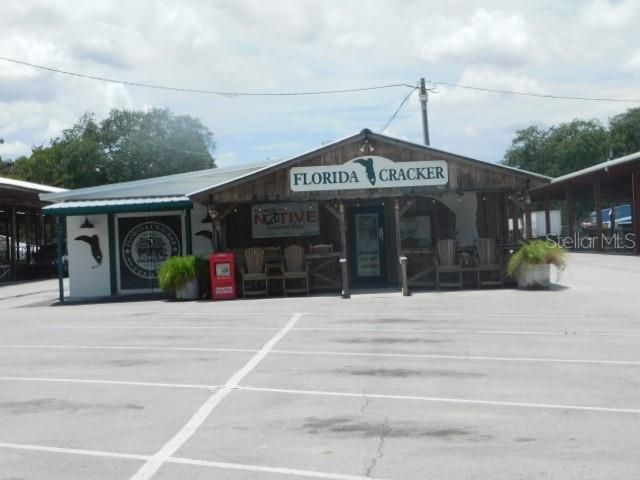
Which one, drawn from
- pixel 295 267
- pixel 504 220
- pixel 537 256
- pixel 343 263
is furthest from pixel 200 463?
pixel 504 220

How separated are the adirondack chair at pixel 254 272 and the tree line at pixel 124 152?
50537mm

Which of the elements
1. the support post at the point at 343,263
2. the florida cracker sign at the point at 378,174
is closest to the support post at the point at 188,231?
the florida cracker sign at the point at 378,174

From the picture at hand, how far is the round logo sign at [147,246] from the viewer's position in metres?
25.5

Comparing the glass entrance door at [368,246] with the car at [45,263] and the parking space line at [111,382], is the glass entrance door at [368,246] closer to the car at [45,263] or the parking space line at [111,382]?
the parking space line at [111,382]

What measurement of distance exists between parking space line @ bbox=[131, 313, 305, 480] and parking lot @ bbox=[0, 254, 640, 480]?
2 centimetres

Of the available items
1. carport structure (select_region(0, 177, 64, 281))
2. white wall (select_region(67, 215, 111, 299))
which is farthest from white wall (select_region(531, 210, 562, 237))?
white wall (select_region(67, 215, 111, 299))

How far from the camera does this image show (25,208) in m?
42.3

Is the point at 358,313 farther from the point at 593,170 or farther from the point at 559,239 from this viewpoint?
the point at 559,239

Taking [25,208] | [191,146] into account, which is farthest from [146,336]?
[191,146]

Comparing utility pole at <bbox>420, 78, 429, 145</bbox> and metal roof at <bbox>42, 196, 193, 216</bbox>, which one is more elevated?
utility pole at <bbox>420, 78, 429, 145</bbox>

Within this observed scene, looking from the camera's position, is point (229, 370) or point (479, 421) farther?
point (229, 370)

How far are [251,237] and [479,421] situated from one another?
17.6 metres

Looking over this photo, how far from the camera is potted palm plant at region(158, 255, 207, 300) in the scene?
22.3m

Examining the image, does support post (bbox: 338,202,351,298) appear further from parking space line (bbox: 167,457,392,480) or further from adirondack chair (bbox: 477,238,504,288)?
parking space line (bbox: 167,457,392,480)
